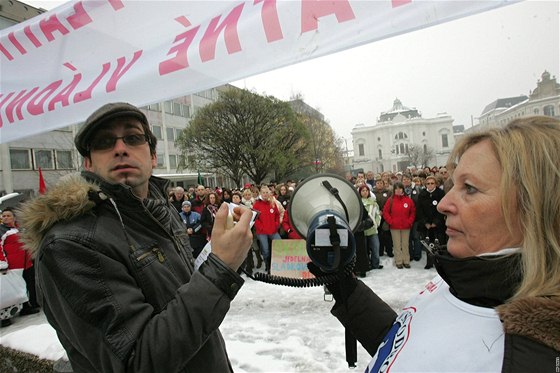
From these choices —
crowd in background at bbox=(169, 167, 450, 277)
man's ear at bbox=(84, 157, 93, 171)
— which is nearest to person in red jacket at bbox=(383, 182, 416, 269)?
crowd in background at bbox=(169, 167, 450, 277)

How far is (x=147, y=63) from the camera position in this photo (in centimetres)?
176

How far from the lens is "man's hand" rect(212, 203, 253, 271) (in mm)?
1179

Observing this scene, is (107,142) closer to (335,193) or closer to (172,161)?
(335,193)

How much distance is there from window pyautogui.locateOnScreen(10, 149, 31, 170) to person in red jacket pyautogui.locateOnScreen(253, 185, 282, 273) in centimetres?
2414

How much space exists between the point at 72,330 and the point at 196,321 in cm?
39

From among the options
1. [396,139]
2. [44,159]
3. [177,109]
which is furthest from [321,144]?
[396,139]

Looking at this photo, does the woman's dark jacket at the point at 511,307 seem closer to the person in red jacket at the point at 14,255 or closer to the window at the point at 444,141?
the person in red jacket at the point at 14,255

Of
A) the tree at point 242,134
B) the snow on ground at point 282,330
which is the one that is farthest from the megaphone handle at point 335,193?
the tree at point 242,134

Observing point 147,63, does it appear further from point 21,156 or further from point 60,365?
point 21,156

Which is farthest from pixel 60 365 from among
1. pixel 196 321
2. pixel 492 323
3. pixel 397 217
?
pixel 397 217

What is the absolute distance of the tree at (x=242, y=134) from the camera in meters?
27.7

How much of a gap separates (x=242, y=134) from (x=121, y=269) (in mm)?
27307

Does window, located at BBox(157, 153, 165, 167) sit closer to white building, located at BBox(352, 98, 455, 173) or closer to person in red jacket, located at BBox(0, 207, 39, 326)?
person in red jacket, located at BBox(0, 207, 39, 326)

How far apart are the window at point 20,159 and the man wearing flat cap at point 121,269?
28.5 m
